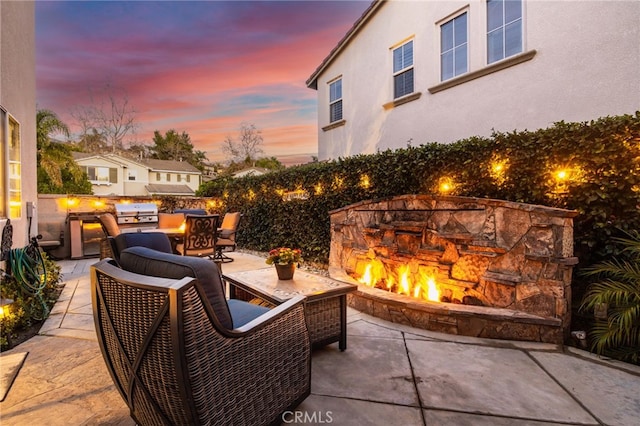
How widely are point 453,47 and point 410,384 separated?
6025 mm

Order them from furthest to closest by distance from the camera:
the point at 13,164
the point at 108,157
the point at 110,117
A: 1. the point at 110,117
2. the point at 108,157
3. the point at 13,164

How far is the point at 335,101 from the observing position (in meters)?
8.76

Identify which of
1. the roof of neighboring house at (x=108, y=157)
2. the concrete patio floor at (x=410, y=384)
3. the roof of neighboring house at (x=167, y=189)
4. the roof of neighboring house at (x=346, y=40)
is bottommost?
the concrete patio floor at (x=410, y=384)

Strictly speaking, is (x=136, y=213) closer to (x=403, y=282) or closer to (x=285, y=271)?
(x=285, y=271)

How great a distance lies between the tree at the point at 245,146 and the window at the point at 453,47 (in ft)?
55.7

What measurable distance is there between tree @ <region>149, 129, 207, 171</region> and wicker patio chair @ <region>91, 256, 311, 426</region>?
3392cm

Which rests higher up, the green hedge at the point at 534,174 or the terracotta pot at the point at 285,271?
the green hedge at the point at 534,174

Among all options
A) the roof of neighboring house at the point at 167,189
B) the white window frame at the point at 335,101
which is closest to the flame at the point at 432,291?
the white window frame at the point at 335,101

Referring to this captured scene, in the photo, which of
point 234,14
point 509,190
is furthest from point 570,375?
point 234,14

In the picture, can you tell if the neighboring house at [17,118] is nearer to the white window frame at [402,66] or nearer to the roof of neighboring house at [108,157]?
the white window frame at [402,66]

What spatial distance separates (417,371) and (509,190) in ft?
7.04

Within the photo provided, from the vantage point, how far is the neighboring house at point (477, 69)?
3.96 metres

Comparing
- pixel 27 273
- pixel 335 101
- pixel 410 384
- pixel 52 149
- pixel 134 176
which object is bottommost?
pixel 410 384

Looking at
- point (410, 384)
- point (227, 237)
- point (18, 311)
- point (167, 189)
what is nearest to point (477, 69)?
point (410, 384)
